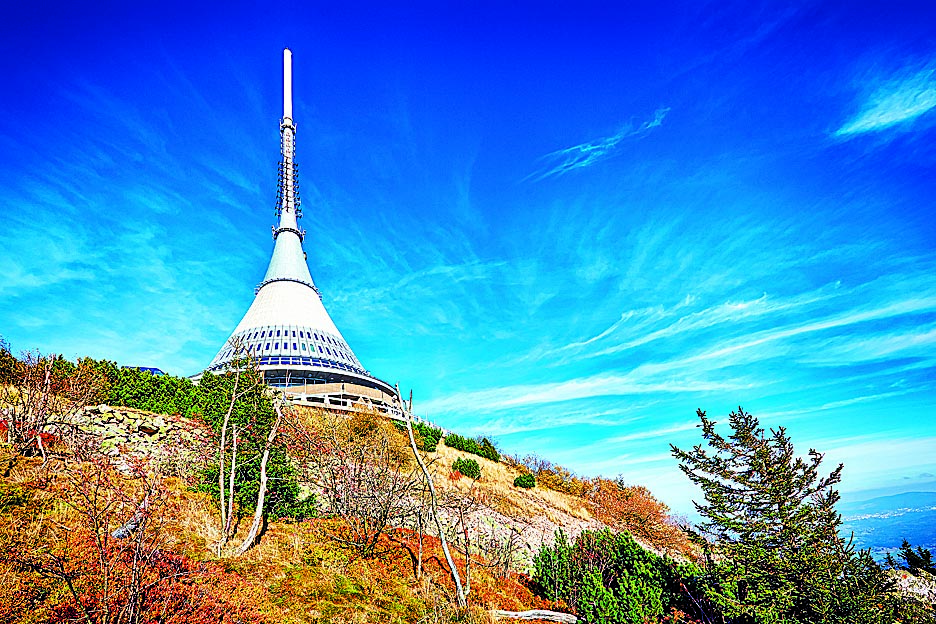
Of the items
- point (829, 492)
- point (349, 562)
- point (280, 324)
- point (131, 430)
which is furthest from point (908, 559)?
point (280, 324)

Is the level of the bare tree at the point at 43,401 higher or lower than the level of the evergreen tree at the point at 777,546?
higher

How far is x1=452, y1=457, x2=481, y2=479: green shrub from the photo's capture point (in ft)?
80.8

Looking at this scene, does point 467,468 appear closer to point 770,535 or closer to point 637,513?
point 637,513

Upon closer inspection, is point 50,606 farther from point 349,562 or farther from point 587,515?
point 587,515

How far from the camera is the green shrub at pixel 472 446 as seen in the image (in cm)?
2870

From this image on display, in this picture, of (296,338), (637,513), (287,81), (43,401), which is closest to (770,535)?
(43,401)

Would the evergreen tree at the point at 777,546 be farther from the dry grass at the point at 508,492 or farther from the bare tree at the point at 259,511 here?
the dry grass at the point at 508,492

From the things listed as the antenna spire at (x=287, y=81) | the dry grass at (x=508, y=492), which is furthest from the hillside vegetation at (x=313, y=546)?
the antenna spire at (x=287, y=81)

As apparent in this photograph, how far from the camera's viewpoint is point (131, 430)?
51.8ft

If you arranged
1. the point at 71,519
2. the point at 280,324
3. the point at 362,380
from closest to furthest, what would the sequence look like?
the point at 71,519 < the point at 362,380 < the point at 280,324

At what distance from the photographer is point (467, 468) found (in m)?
24.7

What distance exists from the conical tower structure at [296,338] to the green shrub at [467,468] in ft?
23.9

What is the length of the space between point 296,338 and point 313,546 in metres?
31.5

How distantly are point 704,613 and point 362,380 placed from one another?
32510 millimetres
